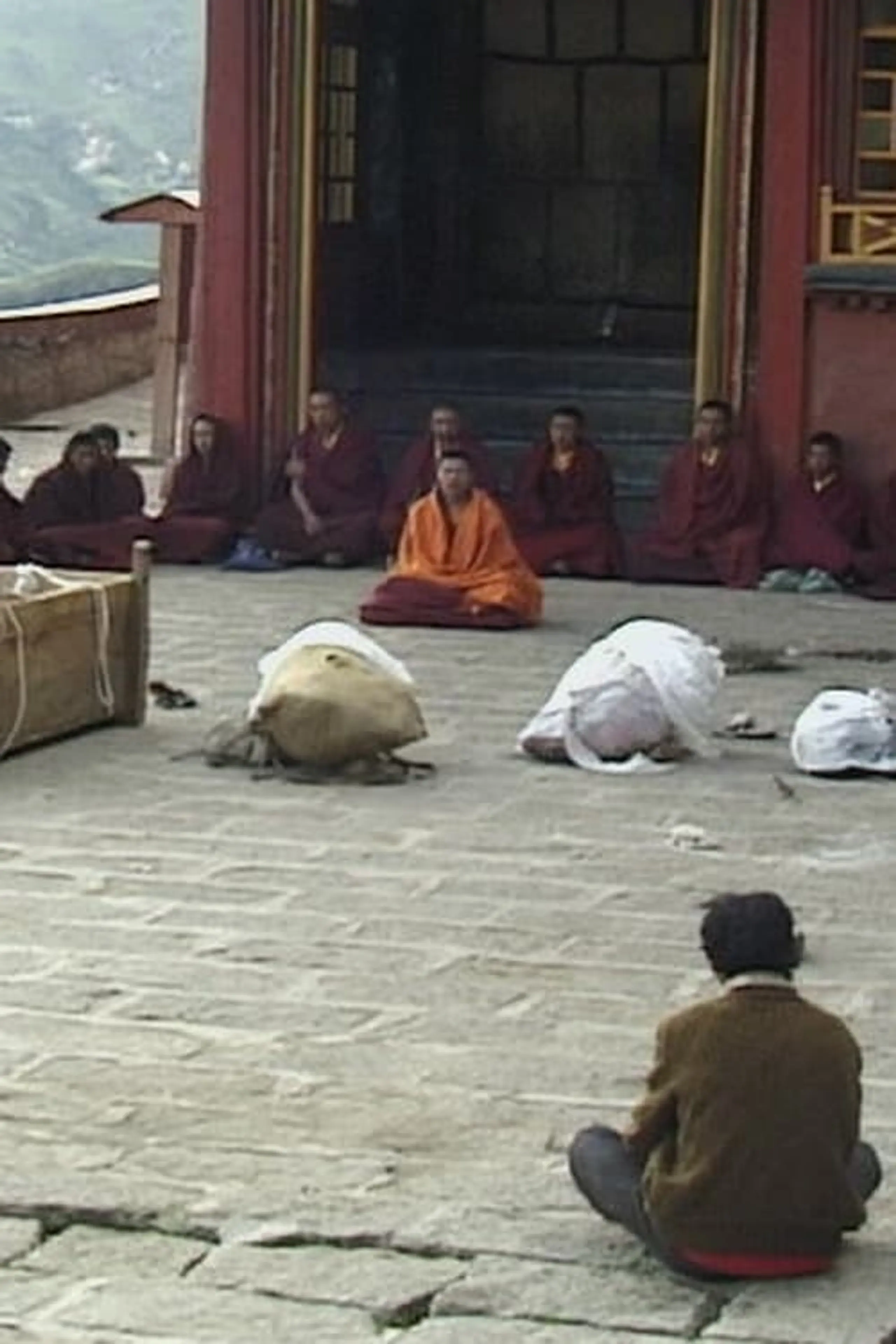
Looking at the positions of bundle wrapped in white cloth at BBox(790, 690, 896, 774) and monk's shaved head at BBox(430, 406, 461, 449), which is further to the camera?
monk's shaved head at BBox(430, 406, 461, 449)

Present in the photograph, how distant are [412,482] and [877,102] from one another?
306cm

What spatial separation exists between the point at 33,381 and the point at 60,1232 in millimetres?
19951

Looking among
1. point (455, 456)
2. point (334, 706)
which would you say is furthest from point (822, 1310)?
point (455, 456)

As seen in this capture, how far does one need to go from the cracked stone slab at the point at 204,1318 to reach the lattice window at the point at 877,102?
39.1 feet

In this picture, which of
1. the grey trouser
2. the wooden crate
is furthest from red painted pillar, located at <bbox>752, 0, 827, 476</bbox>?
the grey trouser

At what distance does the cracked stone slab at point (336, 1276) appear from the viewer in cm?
564

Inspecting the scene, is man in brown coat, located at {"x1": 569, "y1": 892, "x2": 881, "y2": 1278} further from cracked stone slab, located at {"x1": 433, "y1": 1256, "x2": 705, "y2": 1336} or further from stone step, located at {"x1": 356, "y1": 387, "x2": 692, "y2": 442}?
stone step, located at {"x1": 356, "y1": 387, "x2": 692, "y2": 442}

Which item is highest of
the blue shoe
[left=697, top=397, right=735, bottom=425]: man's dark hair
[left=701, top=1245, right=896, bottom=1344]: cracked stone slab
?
[left=697, top=397, right=735, bottom=425]: man's dark hair

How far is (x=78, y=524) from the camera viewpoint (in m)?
16.9

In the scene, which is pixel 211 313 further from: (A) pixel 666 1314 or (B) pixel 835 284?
(A) pixel 666 1314

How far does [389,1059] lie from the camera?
724 cm

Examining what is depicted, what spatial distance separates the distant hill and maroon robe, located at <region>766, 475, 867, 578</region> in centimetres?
3617

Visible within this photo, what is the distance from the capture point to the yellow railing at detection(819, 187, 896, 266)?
16609 millimetres

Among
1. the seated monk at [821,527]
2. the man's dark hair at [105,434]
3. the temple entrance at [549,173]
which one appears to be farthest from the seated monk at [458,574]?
the temple entrance at [549,173]
